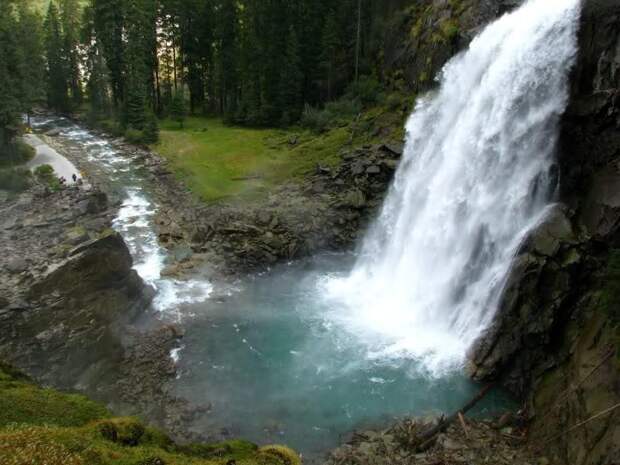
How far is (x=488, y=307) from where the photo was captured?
2328 centimetres

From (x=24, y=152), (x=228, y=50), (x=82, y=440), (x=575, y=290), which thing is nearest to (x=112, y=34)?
(x=228, y=50)

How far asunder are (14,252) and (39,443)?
2535cm

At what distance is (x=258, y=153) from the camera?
158 ft

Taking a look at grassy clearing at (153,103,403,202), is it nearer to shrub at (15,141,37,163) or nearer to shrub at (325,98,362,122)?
shrub at (325,98,362,122)

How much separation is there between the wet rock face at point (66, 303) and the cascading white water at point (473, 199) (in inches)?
445

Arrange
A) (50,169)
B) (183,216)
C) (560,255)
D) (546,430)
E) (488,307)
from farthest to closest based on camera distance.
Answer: (50,169), (183,216), (488,307), (560,255), (546,430)

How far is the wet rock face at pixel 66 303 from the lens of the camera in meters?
22.0

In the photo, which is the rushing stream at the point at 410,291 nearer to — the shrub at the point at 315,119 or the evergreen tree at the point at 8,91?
the shrub at the point at 315,119

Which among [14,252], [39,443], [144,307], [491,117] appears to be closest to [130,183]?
[14,252]

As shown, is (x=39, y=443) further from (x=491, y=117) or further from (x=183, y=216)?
(x=183, y=216)

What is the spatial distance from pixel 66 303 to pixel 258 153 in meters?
27.1

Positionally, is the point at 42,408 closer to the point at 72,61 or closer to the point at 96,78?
the point at 96,78

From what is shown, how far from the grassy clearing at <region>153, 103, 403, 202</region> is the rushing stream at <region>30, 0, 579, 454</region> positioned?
373 inches

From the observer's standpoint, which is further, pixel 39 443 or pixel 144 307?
pixel 144 307
